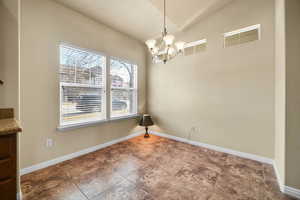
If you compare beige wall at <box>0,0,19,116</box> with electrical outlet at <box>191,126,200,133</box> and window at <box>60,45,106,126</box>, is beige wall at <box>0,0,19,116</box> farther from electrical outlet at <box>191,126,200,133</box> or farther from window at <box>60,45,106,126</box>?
electrical outlet at <box>191,126,200,133</box>

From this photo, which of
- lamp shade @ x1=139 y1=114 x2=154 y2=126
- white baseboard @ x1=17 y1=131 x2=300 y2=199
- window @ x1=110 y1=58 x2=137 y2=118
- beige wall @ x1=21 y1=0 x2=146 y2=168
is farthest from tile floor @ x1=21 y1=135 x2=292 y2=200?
window @ x1=110 y1=58 x2=137 y2=118

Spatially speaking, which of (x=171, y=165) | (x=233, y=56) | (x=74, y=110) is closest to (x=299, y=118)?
(x=233, y=56)

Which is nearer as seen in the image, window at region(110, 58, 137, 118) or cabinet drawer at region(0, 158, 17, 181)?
cabinet drawer at region(0, 158, 17, 181)

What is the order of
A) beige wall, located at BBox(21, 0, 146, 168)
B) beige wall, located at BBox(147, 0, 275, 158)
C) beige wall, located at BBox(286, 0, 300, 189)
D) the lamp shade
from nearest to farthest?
beige wall, located at BBox(286, 0, 300, 189) < beige wall, located at BBox(21, 0, 146, 168) < beige wall, located at BBox(147, 0, 275, 158) < the lamp shade

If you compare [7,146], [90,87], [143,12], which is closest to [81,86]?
[90,87]

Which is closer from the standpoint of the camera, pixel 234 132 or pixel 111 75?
pixel 234 132

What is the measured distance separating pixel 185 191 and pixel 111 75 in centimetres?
275

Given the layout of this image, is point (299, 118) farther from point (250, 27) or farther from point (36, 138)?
point (36, 138)

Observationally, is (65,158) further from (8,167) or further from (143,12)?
(143,12)

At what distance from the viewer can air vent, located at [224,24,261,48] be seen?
2412 mm

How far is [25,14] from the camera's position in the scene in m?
1.90

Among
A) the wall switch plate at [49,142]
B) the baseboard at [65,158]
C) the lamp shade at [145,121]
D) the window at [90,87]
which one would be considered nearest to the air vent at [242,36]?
the window at [90,87]

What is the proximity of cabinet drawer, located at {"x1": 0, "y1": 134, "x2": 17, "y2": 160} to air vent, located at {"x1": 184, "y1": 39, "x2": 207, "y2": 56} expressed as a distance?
3.45 metres

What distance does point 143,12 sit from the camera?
2.71 metres
